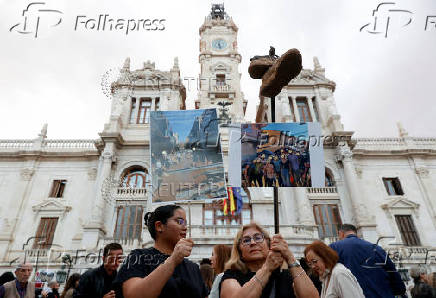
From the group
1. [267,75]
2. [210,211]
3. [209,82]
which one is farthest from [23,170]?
[267,75]

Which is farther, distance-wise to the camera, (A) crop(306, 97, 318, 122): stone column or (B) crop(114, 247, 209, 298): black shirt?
(A) crop(306, 97, 318, 122): stone column

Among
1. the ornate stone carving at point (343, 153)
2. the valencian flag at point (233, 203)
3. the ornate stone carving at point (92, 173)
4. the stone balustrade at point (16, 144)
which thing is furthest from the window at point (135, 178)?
the ornate stone carving at point (343, 153)

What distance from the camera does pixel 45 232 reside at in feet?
57.4

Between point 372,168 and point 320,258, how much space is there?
65.5 feet

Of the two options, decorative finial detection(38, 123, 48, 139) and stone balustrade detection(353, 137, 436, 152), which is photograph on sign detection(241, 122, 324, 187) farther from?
decorative finial detection(38, 123, 48, 139)

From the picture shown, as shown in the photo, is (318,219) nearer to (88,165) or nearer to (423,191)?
(423,191)

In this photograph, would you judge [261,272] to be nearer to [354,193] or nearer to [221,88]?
[354,193]

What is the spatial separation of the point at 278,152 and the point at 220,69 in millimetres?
24094

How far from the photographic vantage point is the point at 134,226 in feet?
56.5

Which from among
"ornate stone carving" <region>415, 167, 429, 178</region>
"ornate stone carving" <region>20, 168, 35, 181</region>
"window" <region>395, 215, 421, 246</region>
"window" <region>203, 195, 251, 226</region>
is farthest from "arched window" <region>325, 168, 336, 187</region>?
"ornate stone carving" <region>20, 168, 35, 181</region>

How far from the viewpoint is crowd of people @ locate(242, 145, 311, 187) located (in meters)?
3.81

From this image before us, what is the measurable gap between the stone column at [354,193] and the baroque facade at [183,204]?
65 mm

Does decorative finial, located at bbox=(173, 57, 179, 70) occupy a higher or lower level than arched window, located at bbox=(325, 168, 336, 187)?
higher

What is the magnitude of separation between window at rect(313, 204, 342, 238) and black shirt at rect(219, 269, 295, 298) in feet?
53.1
